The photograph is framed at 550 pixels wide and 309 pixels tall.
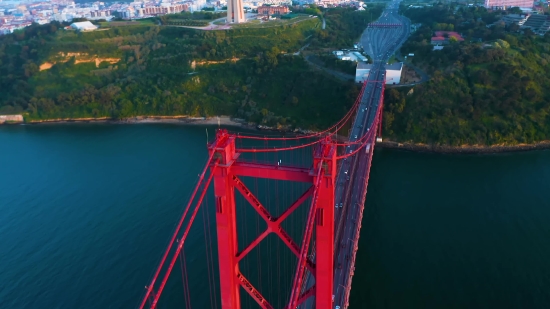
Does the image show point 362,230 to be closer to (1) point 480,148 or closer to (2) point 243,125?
(1) point 480,148

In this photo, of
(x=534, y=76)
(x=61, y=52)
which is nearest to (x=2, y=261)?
(x=61, y=52)

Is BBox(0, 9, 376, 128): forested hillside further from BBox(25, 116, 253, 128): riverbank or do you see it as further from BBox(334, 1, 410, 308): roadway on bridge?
BBox(334, 1, 410, 308): roadway on bridge

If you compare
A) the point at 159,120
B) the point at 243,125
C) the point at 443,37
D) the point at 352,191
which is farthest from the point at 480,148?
the point at 159,120

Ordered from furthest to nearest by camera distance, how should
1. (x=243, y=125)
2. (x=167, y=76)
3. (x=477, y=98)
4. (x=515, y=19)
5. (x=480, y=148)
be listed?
(x=515, y=19) < (x=167, y=76) < (x=243, y=125) < (x=477, y=98) < (x=480, y=148)

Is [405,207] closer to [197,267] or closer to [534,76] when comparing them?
[197,267]

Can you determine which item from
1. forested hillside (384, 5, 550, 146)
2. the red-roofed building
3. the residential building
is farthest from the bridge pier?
the residential building

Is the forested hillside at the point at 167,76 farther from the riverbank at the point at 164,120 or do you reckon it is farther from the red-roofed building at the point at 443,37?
the red-roofed building at the point at 443,37
